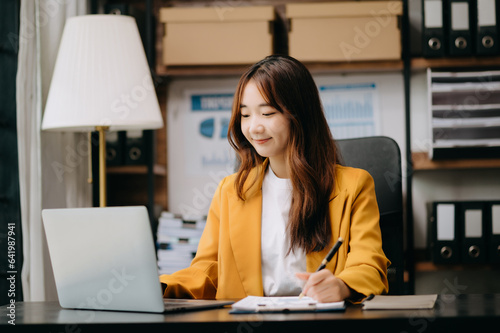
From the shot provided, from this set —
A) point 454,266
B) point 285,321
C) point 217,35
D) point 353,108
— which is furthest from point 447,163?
point 285,321

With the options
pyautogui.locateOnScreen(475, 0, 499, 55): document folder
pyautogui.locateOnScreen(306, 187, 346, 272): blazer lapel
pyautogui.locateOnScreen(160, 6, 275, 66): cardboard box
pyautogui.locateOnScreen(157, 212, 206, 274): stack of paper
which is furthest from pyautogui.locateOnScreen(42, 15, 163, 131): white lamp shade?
pyautogui.locateOnScreen(475, 0, 499, 55): document folder

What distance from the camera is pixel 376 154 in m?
1.72

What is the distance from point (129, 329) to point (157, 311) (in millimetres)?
107

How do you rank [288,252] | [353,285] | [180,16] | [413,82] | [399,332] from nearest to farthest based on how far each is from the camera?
[399,332], [353,285], [288,252], [180,16], [413,82]

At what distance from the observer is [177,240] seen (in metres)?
2.46

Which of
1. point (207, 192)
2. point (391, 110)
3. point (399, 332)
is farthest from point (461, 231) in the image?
point (399, 332)

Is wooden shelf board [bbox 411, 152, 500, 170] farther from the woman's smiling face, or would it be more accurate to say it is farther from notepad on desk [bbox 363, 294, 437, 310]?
notepad on desk [bbox 363, 294, 437, 310]

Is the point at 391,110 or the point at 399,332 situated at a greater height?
the point at 391,110

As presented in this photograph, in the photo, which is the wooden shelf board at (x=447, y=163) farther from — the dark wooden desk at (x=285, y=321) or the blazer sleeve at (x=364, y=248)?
the dark wooden desk at (x=285, y=321)

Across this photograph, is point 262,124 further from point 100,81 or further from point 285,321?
point 100,81

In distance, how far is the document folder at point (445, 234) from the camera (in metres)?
2.30

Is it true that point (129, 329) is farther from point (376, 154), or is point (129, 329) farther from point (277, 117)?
point (376, 154)

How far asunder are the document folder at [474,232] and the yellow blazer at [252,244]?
1.02 meters

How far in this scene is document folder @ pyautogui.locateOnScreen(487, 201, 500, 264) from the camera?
228 cm
